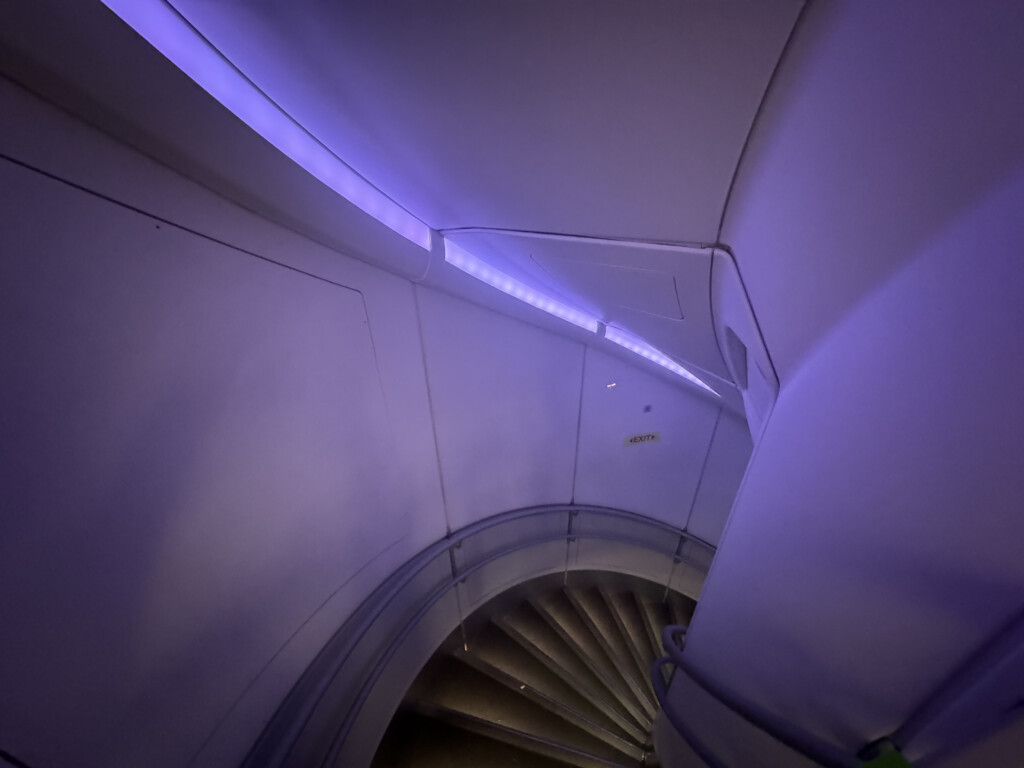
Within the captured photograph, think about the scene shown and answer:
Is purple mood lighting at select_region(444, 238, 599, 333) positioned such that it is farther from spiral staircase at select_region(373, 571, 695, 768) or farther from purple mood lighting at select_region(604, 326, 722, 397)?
spiral staircase at select_region(373, 571, 695, 768)

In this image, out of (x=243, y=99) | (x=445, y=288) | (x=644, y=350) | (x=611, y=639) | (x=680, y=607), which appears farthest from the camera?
(x=680, y=607)

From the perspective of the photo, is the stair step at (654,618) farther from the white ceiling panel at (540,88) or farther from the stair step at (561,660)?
the white ceiling panel at (540,88)

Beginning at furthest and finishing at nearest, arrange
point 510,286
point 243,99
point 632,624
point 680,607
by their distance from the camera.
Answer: point 680,607, point 632,624, point 510,286, point 243,99

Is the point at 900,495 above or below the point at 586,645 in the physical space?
above

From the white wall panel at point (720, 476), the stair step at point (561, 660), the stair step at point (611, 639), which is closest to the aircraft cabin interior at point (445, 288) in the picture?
the stair step at point (561, 660)

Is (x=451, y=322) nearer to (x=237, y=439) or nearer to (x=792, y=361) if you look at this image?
(x=237, y=439)

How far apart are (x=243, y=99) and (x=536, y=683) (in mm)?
3828

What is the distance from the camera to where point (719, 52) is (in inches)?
25.7

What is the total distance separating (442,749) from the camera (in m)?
2.35

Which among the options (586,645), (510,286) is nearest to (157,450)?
(510,286)

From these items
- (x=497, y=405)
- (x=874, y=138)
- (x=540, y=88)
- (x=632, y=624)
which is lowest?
(x=632, y=624)

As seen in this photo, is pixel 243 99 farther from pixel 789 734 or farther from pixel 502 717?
pixel 502 717

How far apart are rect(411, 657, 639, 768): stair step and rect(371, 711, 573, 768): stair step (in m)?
0.04

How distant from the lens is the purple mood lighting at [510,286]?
6.32 ft
